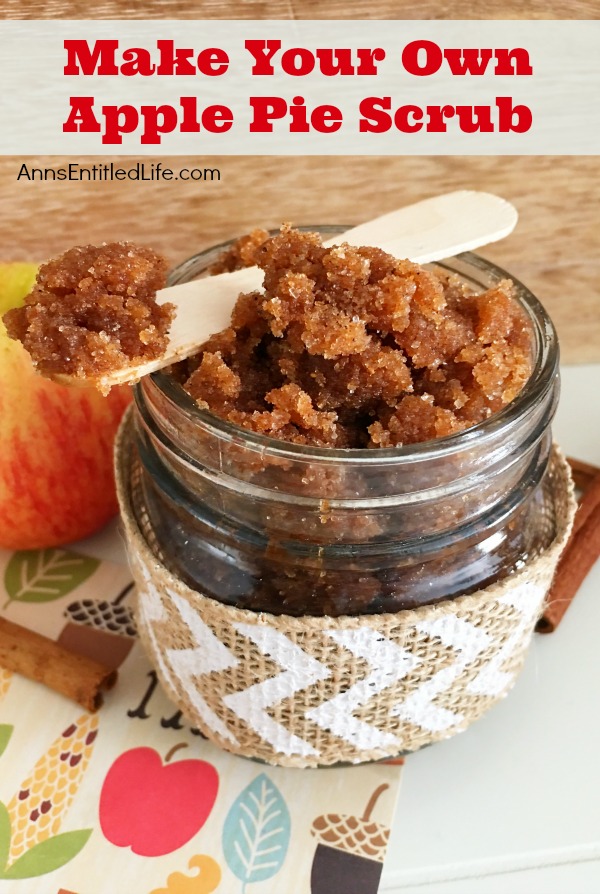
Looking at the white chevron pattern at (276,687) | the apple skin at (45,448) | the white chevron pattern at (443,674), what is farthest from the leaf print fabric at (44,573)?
the white chevron pattern at (443,674)

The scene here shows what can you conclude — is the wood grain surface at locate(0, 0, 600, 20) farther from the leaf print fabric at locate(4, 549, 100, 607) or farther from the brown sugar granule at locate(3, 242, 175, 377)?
the leaf print fabric at locate(4, 549, 100, 607)

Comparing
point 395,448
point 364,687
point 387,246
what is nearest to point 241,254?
point 387,246

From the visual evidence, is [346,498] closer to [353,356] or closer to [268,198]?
[353,356]

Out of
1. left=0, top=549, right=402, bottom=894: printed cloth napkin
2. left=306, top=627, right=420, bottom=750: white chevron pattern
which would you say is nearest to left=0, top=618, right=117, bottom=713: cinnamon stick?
left=0, top=549, right=402, bottom=894: printed cloth napkin

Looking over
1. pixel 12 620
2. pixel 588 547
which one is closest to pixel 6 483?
pixel 12 620

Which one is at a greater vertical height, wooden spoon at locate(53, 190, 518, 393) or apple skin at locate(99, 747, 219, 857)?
wooden spoon at locate(53, 190, 518, 393)

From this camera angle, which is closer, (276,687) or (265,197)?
(276,687)

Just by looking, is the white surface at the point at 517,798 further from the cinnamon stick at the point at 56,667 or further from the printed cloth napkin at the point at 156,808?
the cinnamon stick at the point at 56,667
